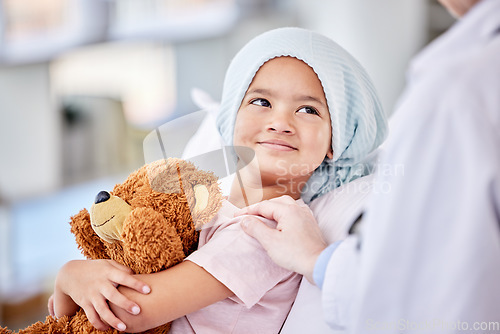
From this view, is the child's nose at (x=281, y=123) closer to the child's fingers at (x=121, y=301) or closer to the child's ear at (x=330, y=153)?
the child's ear at (x=330, y=153)

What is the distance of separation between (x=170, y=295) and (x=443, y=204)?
1.29ft

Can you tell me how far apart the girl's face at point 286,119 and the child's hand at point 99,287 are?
303mm

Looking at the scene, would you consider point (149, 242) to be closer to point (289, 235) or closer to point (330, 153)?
point (289, 235)

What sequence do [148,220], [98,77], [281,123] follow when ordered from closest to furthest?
[148,220]
[281,123]
[98,77]

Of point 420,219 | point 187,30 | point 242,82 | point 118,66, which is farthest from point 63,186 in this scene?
point 420,219

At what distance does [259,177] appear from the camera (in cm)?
94

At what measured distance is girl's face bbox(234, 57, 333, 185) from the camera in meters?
0.88

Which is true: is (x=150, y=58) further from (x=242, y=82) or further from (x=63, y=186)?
(x=242, y=82)

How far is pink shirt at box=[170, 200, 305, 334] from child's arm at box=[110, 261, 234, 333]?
18mm

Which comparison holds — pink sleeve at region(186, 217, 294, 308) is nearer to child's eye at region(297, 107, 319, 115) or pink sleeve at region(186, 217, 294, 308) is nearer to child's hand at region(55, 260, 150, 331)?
child's hand at region(55, 260, 150, 331)

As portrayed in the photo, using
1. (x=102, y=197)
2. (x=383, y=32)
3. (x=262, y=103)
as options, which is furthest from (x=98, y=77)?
(x=102, y=197)

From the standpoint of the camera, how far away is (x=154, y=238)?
2.38 feet

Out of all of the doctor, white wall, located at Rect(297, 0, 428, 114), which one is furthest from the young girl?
white wall, located at Rect(297, 0, 428, 114)

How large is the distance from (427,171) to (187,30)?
10.5 feet
